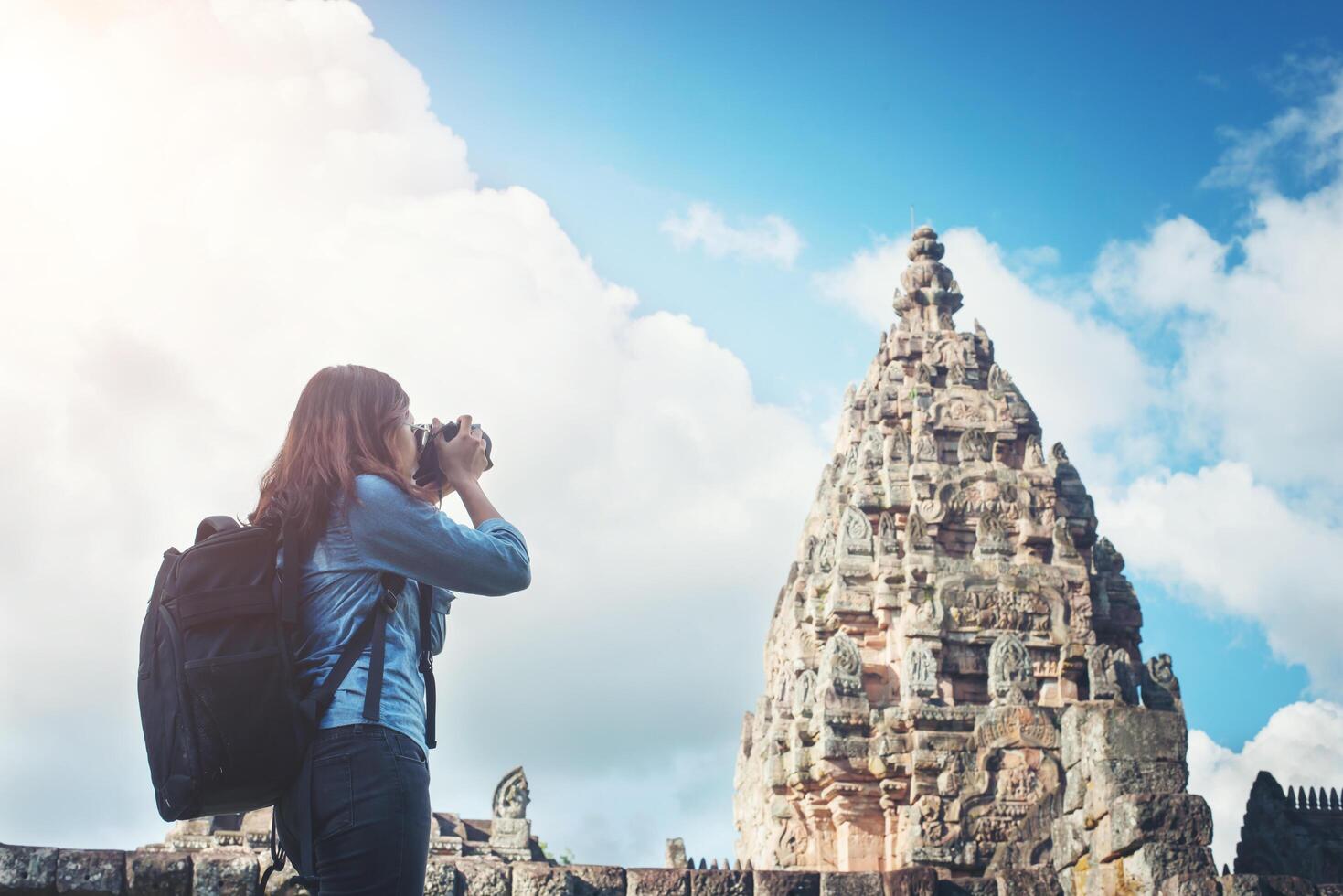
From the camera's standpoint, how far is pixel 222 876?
734 cm

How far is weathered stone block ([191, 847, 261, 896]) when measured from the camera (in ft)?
24.0

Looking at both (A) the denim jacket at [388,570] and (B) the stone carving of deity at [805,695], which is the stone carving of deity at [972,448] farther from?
(A) the denim jacket at [388,570]

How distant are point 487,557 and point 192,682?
2.35ft

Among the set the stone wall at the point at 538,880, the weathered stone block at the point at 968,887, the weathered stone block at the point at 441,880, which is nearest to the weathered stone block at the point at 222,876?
the stone wall at the point at 538,880

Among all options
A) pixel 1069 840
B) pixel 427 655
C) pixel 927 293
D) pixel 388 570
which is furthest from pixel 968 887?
pixel 927 293

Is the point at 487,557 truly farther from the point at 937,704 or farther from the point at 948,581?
the point at 948,581

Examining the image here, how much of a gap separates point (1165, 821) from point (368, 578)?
589 cm

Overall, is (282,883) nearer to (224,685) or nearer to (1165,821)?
(1165,821)

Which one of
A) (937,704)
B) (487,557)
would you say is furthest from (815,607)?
(487,557)

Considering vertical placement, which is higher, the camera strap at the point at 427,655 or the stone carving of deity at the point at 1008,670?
the stone carving of deity at the point at 1008,670

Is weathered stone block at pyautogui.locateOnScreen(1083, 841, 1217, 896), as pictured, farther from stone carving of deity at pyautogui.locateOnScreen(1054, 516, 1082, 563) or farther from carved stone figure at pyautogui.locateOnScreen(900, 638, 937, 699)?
stone carving of deity at pyautogui.locateOnScreen(1054, 516, 1082, 563)

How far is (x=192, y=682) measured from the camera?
10.8ft

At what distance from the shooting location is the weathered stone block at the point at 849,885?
8.18m

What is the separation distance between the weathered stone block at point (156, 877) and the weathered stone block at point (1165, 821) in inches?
191
